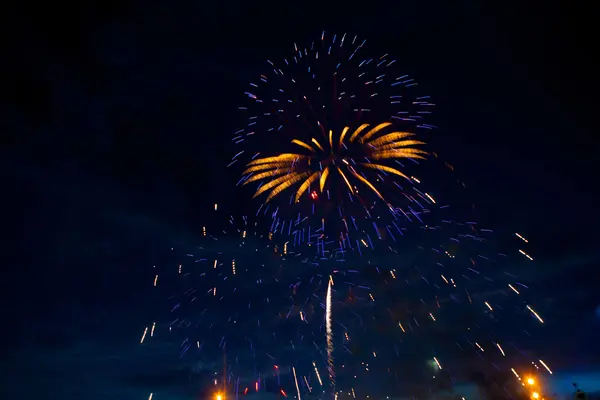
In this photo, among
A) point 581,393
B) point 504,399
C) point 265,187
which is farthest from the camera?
point 504,399

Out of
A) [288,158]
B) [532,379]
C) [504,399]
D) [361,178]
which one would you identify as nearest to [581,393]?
[532,379]

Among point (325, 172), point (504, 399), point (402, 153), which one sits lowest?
point (402, 153)

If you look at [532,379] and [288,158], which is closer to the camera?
[288,158]

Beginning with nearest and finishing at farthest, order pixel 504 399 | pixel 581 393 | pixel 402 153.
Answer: pixel 402 153 < pixel 581 393 < pixel 504 399

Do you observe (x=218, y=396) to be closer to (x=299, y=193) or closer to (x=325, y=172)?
(x=299, y=193)

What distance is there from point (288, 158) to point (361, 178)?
4236 millimetres

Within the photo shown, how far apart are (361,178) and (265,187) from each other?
17.8 ft

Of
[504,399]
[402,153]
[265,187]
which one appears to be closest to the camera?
[402,153]

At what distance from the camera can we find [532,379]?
29703mm

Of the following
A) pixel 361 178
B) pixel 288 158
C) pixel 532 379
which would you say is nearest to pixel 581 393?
pixel 532 379

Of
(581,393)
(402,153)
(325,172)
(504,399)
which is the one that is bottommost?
(581,393)

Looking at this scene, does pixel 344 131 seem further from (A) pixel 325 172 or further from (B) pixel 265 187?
(B) pixel 265 187

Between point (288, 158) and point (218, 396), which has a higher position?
point (288, 158)

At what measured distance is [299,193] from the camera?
Answer: 75.3 feet
